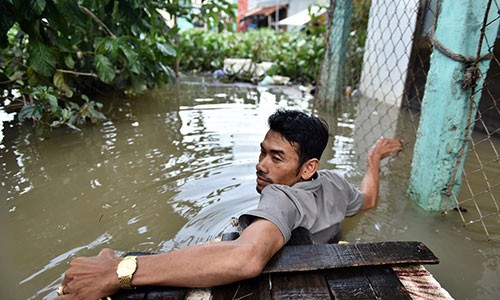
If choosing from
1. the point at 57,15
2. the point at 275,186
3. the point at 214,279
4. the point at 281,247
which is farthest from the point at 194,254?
the point at 57,15

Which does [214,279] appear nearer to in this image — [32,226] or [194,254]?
[194,254]

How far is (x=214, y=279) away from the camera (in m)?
1.04

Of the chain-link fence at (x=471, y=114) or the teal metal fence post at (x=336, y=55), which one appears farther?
the teal metal fence post at (x=336, y=55)

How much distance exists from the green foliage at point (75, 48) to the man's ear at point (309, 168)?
7.40ft

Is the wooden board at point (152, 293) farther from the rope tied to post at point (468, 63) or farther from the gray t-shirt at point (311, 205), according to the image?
the rope tied to post at point (468, 63)

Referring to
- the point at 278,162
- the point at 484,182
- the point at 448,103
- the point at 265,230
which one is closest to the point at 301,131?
the point at 278,162

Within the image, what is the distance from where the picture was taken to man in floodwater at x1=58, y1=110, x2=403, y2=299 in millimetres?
1031

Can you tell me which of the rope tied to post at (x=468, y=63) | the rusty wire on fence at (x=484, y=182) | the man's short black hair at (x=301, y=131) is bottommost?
the rusty wire on fence at (x=484, y=182)

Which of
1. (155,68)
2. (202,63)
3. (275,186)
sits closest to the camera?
(275,186)

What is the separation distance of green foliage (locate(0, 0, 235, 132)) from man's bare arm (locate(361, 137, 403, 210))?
2.33 metres

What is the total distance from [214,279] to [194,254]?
0.09 metres

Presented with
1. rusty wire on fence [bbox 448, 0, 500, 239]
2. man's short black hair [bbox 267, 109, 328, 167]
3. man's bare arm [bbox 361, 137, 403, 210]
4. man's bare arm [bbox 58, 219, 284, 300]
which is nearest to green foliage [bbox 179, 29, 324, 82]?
rusty wire on fence [bbox 448, 0, 500, 239]

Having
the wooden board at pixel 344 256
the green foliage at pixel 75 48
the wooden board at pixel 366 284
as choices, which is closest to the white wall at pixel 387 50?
the green foliage at pixel 75 48

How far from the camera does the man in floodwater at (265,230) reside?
103cm
